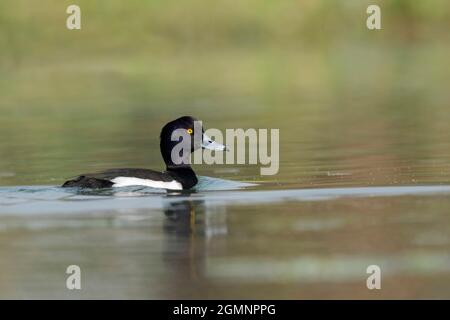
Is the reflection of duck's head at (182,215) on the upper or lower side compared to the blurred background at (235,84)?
lower

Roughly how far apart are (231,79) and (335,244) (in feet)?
83.6

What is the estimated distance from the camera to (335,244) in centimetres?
1221

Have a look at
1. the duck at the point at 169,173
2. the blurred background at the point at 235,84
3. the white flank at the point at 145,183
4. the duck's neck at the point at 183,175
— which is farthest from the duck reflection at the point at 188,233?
the blurred background at the point at 235,84

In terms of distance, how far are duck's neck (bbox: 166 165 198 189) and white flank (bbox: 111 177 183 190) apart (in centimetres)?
Answer: 12

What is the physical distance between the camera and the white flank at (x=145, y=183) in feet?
50.9

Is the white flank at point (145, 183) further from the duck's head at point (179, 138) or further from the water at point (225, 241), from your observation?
the duck's head at point (179, 138)

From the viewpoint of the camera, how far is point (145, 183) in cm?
1579

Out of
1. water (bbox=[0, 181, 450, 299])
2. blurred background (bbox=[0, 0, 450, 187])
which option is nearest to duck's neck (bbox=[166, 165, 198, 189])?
water (bbox=[0, 181, 450, 299])

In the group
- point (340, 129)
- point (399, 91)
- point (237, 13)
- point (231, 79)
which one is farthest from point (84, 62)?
point (340, 129)

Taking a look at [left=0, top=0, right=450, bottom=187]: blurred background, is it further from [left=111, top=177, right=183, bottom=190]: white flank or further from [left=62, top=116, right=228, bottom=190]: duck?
[left=111, top=177, right=183, bottom=190]: white flank

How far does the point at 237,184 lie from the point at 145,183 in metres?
1.27

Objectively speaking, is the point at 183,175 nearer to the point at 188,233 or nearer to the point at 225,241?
the point at 188,233
